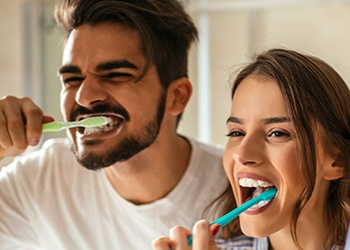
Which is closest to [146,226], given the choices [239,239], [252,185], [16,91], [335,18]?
[239,239]

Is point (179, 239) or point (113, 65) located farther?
point (113, 65)

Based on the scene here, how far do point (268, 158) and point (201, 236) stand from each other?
0.52 feet

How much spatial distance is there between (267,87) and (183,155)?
389 mm

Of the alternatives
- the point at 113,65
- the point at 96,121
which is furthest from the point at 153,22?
Answer: the point at 96,121

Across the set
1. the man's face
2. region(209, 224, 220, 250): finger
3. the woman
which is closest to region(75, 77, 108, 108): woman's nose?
the man's face

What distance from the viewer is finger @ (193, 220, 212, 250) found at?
33.1 inches

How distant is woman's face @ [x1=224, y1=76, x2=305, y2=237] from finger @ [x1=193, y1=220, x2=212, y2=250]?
10 cm

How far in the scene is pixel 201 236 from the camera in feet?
2.77

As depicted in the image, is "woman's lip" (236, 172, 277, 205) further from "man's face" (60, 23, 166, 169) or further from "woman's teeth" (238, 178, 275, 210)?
"man's face" (60, 23, 166, 169)

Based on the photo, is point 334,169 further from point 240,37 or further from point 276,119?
point 240,37

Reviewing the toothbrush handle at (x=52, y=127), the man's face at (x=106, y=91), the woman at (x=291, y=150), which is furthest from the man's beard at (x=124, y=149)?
the woman at (x=291, y=150)

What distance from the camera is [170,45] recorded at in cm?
129

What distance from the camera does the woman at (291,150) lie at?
0.91 m

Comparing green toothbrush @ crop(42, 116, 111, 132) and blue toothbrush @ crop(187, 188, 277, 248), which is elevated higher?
green toothbrush @ crop(42, 116, 111, 132)
